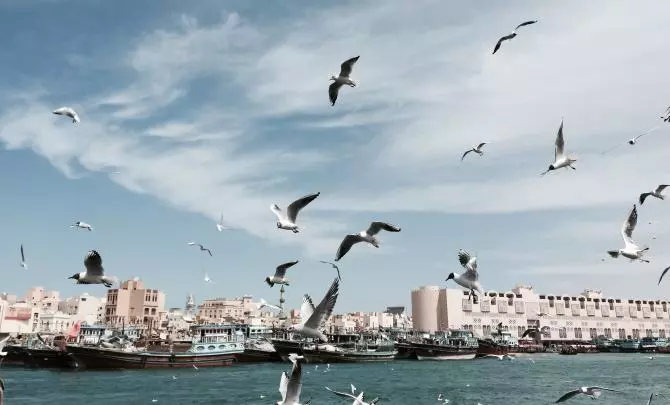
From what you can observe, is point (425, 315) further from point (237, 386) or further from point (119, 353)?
point (237, 386)

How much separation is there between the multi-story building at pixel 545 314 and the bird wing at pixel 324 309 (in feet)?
381

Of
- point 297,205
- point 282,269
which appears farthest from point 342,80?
point 282,269

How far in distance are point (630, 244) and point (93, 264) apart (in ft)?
46.1

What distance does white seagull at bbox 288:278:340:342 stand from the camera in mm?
12859

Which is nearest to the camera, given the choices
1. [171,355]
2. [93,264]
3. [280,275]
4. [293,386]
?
[293,386]

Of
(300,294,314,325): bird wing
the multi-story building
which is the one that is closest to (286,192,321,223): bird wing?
(300,294,314,325): bird wing

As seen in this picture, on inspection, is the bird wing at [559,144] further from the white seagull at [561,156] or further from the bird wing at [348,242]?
the bird wing at [348,242]

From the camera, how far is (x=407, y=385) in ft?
137

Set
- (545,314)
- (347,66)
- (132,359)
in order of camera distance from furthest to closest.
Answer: (545,314) → (132,359) → (347,66)

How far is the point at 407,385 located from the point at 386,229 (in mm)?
29583

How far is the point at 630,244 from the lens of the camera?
16.0m

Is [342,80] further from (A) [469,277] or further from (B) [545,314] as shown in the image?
(B) [545,314]

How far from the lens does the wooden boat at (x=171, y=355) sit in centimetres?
5162

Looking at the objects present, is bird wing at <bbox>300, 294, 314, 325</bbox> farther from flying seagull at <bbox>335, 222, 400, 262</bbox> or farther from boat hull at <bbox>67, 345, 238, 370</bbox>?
boat hull at <bbox>67, 345, 238, 370</bbox>
